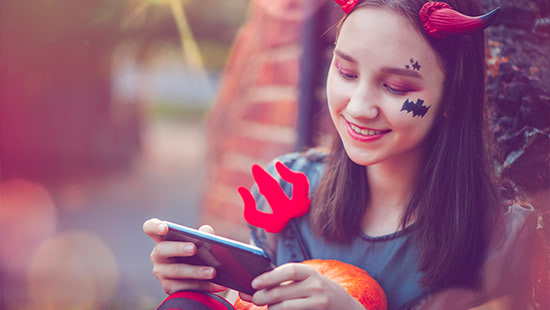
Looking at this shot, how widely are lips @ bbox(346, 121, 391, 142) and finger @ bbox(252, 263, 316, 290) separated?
0.28 metres

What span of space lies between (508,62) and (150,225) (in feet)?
2.94

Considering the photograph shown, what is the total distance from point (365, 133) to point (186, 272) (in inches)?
16.5

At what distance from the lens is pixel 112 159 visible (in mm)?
5676

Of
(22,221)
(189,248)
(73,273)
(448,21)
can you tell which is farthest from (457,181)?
(22,221)

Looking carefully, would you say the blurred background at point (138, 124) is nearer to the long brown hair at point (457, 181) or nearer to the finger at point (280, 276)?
the long brown hair at point (457, 181)

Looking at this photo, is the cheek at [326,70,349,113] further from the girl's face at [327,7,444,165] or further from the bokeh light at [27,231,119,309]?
the bokeh light at [27,231,119,309]

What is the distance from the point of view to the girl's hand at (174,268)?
0.83 metres

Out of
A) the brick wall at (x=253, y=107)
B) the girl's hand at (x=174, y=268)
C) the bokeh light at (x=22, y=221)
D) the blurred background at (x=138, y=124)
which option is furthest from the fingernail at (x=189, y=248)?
the bokeh light at (x=22, y=221)

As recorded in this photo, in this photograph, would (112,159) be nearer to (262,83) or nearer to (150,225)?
(262,83)

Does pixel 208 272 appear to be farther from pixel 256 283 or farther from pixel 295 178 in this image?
pixel 295 178

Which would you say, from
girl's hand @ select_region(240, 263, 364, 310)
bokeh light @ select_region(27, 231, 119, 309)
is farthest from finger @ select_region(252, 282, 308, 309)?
bokeh light @ select_region(27, 231, 119, 309)

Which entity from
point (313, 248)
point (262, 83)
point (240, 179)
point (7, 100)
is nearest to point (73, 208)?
point (7, 100)

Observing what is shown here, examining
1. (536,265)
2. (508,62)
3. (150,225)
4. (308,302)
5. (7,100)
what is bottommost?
(536,265)

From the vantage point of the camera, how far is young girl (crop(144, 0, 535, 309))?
0.83 meters
